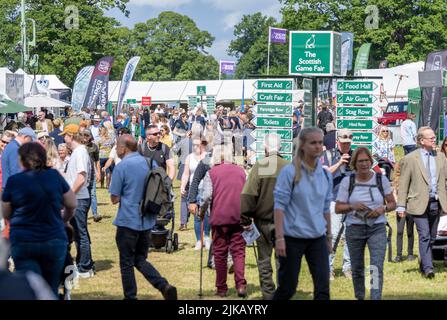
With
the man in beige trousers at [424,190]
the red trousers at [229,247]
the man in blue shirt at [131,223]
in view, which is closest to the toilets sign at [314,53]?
the man in beige trousers at [424,190]

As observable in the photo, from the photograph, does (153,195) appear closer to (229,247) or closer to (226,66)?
(229,247)

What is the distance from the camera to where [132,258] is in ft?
28.1

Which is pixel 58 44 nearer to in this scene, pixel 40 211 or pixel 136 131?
pixel 136 131

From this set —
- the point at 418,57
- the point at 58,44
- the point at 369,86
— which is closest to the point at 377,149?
the point at 369,86

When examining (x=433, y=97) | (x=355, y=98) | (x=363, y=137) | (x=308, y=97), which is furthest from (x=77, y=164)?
(x=433, y=97)

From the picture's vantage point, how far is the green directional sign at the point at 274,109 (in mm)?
13641

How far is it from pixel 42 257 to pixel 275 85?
297 inches

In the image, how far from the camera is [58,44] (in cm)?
7550

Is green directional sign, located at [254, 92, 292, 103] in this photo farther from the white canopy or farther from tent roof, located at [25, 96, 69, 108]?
the white canopy

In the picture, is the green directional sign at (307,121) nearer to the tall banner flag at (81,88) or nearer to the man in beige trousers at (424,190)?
the man in beige trousers at (424,190)

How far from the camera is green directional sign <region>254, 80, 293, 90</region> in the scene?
13.6m

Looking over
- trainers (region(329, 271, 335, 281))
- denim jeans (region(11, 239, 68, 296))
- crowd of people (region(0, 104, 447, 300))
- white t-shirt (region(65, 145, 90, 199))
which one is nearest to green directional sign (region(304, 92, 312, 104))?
crowd of people (region(0, 104, 447, 300))

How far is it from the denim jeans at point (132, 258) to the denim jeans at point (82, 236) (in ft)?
5.41

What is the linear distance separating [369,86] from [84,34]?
63.1 m
